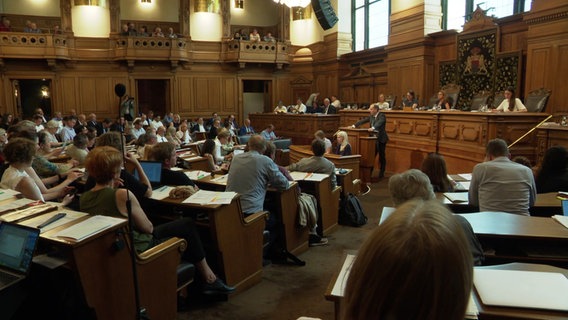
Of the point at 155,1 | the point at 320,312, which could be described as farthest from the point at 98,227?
the point at 155,1

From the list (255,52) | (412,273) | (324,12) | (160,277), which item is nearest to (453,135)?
(324,12)

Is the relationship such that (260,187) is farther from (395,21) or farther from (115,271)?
(395,21)

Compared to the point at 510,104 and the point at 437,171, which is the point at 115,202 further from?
the point at 510,104

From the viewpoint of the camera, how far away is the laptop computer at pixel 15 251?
6.81 feet

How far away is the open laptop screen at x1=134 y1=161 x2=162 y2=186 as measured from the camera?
410 centimetres

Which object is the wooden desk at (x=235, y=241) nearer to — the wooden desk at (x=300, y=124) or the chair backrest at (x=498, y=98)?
the chair backrest at (x=498, y=98)

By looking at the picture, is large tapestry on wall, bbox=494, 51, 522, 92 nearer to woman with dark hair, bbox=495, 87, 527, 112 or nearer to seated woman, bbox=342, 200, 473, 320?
woman with dark hair, bbox=495, 87, 527, 112

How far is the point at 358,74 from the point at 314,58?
276 cm

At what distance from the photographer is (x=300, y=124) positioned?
13.4 metres

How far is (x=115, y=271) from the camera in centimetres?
240

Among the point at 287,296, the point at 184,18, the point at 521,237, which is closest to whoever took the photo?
the point at 521,237

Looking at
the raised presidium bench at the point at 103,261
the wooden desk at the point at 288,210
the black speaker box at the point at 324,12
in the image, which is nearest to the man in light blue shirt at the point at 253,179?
the wooden desk at the point at 288,210

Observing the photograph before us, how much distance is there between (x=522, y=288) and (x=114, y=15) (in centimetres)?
1685

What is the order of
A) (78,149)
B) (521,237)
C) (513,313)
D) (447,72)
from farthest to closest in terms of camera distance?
(447,72)
(78,149)
(521,237)
(513,313)
